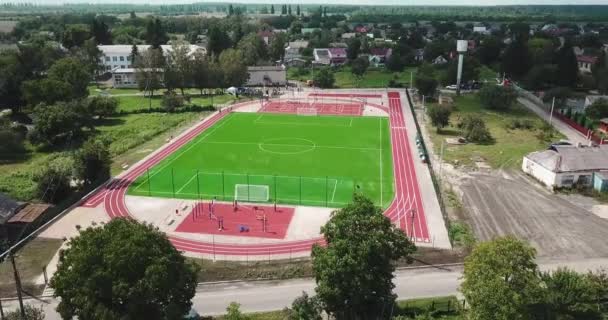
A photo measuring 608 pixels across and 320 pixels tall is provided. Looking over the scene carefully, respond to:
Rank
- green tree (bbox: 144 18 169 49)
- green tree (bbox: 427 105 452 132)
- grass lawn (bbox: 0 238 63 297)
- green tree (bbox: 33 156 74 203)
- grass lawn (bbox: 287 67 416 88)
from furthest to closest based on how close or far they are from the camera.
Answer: green tree (bbox: 144 18 169 49), grass lawn (bbox: 287 67 416 88), green tree (bbox: 427 105 452 132), green tree (bbox: 33 156 74 203), grass lawn (bbox: 0 238 63 297)

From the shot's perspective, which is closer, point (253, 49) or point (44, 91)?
point (44, 91)

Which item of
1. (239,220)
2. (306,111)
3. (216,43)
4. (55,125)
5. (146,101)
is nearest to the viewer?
(239,220)

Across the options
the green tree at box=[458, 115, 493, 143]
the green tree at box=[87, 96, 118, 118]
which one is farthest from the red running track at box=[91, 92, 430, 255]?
the green tree at box=[87, 96, 118, 118]

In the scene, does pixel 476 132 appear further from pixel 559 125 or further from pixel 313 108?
pixel 313 108

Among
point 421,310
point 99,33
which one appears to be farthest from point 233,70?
point 421,310

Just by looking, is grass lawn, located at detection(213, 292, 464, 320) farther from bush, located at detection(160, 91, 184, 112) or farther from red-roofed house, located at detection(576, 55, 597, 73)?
red-roofed house, located at detection(576, 55, 597, 73)

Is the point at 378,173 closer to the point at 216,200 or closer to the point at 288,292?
the point at 216,200

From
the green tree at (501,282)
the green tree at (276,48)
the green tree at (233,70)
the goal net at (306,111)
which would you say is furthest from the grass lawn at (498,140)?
the green tree at (276,48)
